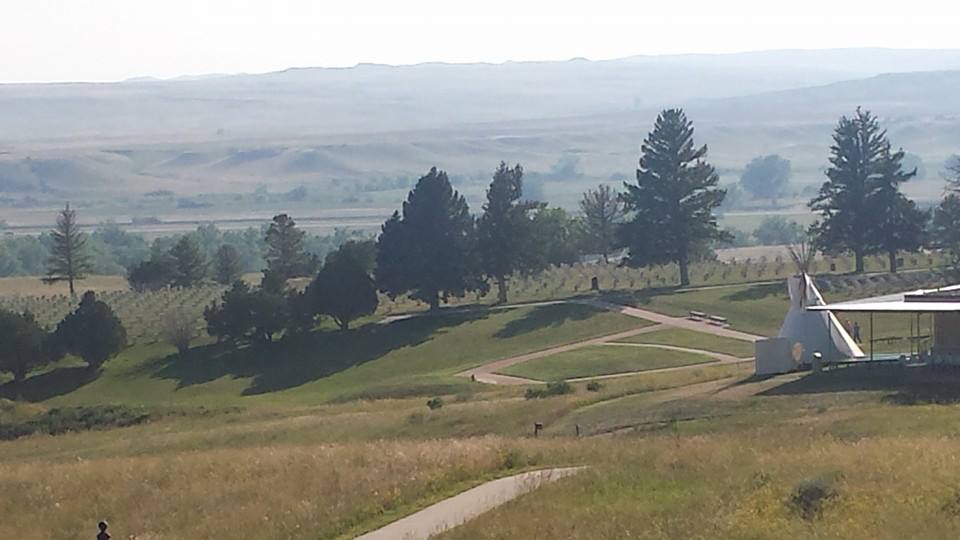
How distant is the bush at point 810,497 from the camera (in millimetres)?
17500

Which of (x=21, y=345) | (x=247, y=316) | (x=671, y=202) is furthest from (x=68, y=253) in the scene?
(x=671, y=202)

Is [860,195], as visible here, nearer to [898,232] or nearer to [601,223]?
[898,232]

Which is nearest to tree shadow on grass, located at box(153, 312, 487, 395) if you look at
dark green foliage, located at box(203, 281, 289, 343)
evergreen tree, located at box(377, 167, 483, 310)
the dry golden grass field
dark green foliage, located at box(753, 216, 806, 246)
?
dark green foliage, located at box(203, 281, 289, 343)

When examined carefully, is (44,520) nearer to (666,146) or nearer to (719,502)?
(719,502)

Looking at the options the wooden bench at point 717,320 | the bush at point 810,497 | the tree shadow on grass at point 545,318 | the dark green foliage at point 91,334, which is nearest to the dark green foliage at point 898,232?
the wooden bench at point 717,320

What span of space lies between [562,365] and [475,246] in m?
15.8

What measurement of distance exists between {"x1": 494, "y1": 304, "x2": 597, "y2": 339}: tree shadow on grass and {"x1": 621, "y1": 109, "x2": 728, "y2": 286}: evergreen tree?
7791 mm

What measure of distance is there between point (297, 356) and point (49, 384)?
31.3 feet

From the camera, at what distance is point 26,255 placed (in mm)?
150000

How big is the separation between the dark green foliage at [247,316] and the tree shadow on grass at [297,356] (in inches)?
23.9

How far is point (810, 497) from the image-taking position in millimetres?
17859

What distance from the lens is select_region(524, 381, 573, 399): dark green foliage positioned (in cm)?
3972

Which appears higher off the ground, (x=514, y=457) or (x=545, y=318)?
(x=514, y=457)

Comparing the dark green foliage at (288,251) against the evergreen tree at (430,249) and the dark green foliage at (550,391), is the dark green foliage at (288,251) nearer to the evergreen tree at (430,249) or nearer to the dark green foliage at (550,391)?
the evergreen tree at (430,249)
